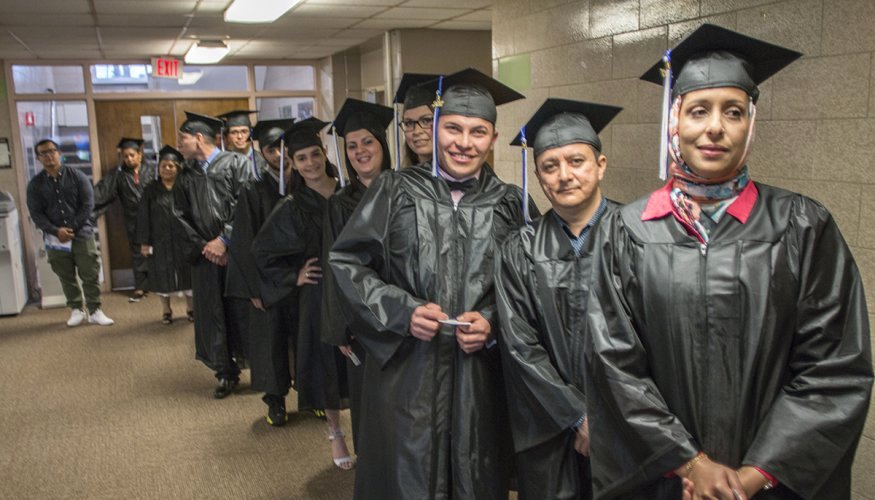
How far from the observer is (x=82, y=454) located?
3482mm

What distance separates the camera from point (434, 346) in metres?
2.03

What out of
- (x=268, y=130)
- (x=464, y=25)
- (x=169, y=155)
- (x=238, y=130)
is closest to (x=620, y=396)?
(x=268, y=130)

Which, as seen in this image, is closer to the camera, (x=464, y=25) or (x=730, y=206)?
(x=730, y=206)

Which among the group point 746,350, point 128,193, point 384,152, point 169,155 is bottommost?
point 746,350

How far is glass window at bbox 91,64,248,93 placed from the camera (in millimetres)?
7543

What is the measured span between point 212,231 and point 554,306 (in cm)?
286

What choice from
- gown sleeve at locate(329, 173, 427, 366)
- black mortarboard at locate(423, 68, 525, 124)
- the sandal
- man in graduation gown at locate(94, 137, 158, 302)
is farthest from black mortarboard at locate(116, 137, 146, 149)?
black mortarboard at locate(423, 68, 525, 124)

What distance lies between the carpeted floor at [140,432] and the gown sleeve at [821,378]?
2.01 metres

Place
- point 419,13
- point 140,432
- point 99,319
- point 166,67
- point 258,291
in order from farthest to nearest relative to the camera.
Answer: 1. point 166,67
2. point 99,319
3. point 419,13
4. point 140,432
5. point 258,291

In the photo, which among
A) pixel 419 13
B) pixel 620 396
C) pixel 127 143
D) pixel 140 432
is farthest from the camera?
pixel 127 143

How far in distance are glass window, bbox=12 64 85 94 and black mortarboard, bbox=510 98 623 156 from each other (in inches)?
271

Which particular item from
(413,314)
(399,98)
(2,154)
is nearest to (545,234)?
(413,314)

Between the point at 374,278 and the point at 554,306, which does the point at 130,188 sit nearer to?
the point at 374,278

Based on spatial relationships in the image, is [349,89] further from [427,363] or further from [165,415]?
[427,363]
